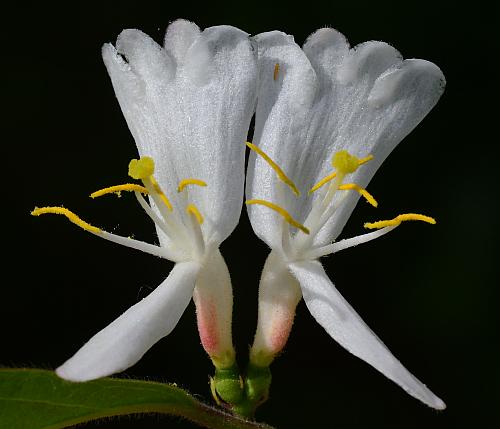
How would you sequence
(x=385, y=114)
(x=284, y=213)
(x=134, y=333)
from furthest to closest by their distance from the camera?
(x=385, y=114) < (x=284, y=213) < (x=134, y=333)

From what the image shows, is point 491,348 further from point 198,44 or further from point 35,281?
point 198,44

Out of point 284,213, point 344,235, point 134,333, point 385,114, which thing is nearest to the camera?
point 134,333

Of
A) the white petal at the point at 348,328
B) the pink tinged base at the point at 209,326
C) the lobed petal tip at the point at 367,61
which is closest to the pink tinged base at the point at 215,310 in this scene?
the pink tinged base at the point at 209,326

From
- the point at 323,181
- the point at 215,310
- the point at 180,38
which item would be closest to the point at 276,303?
the point at 215,310

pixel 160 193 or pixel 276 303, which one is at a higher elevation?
pixel 160 193

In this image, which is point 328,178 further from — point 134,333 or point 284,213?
point 134,333

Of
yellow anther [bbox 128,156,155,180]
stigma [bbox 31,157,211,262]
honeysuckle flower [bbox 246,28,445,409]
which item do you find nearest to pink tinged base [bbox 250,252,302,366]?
honeysuckle flower [bbox 246,28,445,409]

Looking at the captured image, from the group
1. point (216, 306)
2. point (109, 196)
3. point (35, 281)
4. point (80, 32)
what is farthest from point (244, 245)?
point (216, 306)
